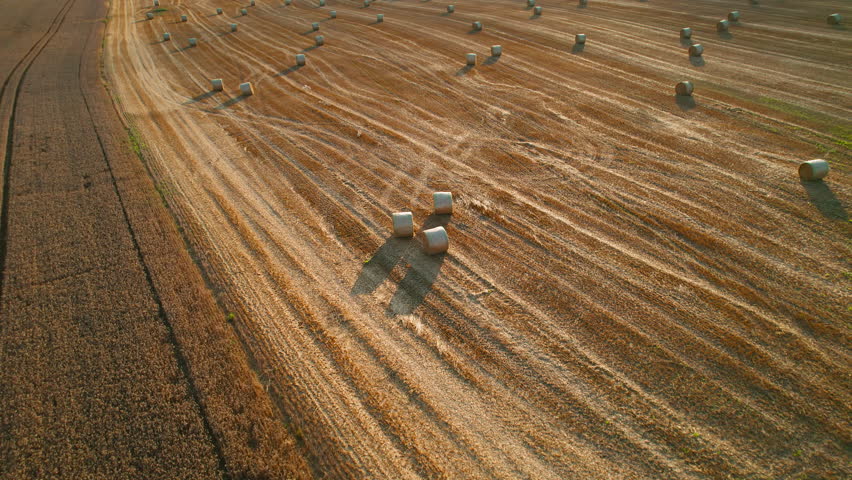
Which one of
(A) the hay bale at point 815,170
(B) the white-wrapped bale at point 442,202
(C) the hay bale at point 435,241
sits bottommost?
(C) the hay bale at point 435,241

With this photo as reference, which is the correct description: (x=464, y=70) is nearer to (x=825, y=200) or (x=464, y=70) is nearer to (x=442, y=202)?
(x=442, y=202)

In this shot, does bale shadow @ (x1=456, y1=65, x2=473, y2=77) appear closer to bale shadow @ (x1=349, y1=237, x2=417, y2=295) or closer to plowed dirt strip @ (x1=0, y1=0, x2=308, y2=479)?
bale shadow @ (x1=349, y1=237, x2=417, y2=295)

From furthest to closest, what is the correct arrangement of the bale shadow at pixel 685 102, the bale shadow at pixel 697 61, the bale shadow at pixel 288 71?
1. the bale shadow at pixel 288 71
2. the bale shadow at pixel 697 61
3. the bale shadow at pixel 685 102

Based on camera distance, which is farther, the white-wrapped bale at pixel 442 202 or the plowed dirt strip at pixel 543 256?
the white-wrapped bale at pixel 442 202

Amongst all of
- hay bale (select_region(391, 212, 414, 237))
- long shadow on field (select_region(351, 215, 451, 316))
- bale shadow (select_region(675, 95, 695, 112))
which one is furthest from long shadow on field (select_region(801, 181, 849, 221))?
hay bale (select_region(391, 212, 414, 237))

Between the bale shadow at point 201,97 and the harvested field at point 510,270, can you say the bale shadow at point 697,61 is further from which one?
the bale shadow at point 201,97

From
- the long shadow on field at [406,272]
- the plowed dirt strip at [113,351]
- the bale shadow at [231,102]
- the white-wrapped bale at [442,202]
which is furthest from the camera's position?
the bale shadow at [231,102]

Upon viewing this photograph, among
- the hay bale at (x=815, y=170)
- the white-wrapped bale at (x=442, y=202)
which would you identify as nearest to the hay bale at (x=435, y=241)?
the white-wrapped bale at (x=442, y=202)
